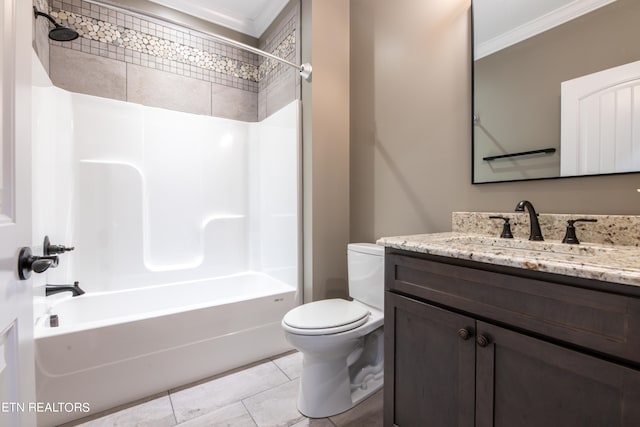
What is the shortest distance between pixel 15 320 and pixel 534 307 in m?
1.26

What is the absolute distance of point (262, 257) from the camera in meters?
2.71

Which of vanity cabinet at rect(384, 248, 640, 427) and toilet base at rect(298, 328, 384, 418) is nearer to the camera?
vanity cabinet at rect(384, 248, 640, 427)

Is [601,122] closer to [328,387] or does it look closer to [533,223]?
[533,223]

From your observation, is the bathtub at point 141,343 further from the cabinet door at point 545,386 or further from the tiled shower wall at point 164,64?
the tiled shower wall at point 164,64

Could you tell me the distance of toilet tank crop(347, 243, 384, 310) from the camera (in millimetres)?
1652

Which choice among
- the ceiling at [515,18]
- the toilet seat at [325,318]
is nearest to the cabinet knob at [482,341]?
the toilet seat at [325,318]

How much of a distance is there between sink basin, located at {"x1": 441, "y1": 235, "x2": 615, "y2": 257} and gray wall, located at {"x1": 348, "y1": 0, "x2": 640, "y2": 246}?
20cm

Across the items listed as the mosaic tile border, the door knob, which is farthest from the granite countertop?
the mosaic tile border

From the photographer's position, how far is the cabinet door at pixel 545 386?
64cm

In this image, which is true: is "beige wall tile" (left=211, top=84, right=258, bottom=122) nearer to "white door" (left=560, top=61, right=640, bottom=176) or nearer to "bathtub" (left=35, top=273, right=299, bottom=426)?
"bathtub" (left=35, top=273, right=299, bottom=426)

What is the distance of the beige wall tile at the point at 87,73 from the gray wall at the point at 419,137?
1852 millimetres

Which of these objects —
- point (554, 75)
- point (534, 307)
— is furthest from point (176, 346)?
point (554, 75)

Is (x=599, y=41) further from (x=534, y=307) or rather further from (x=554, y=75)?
(x=534, y=307)

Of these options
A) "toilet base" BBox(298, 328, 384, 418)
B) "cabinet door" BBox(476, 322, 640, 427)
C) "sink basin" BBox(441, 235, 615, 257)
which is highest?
"sink basin" BBox(441, 235, 615, 257)
